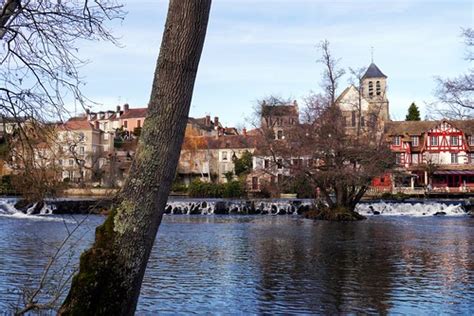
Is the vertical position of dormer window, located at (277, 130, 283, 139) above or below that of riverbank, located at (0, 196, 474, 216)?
above

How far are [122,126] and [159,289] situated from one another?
3845 inches

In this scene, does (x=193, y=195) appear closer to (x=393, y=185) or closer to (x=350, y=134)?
(x=393, y=185)

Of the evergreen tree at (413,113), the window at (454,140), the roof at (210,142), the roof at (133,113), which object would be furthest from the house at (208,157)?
the evergreen tree at (413,113)

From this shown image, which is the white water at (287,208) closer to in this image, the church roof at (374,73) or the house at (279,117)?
the house at (279,117)

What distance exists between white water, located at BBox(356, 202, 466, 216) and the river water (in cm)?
1510

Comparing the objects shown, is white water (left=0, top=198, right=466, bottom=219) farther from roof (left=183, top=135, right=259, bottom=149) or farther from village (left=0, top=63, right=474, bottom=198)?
roof (left=183, top=135, right=259, bottom=149)

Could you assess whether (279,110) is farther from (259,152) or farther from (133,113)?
(133,113)

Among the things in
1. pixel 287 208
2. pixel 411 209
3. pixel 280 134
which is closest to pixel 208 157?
pixel 287 208

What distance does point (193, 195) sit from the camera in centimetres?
6034

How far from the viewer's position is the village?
872 cm

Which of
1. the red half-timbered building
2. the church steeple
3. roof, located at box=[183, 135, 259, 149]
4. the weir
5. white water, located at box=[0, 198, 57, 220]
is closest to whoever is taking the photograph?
white water, located at box=[0, 198, 57, 220]

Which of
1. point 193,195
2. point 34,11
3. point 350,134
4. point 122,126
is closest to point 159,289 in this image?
point 34,11

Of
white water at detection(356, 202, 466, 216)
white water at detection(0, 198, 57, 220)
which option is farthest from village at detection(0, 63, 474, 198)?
white water at detection(0, 198, 57, 220)

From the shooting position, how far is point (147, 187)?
4699 mm
